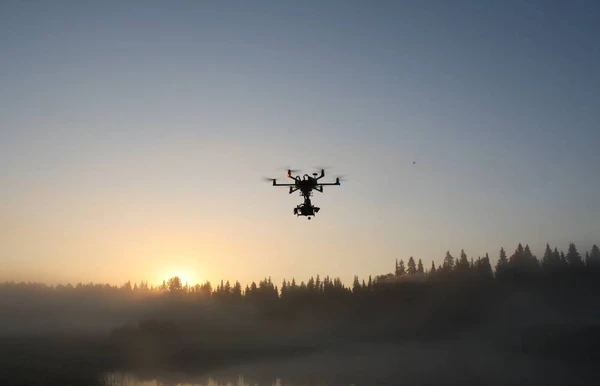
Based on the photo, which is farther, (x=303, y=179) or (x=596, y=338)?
(x=596, y=338)

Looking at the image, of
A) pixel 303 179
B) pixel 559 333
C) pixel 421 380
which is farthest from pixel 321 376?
pixel 303 179

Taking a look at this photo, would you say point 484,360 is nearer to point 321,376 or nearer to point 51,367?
point 321,376

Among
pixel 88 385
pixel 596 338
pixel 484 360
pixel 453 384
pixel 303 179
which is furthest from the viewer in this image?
pixel 484 360

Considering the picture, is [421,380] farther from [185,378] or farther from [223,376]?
[185,378]

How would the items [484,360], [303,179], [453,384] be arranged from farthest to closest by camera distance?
[484,360]
[453,384]
[303,179]

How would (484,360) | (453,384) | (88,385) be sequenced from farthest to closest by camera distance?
(484,360), (453,384), (88,385)

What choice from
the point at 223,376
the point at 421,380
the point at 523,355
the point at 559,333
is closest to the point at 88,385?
the point at 223,376

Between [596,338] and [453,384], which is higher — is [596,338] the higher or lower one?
the higher one

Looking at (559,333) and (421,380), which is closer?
(421,380)

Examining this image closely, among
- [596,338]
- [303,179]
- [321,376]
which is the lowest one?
[321,376]
